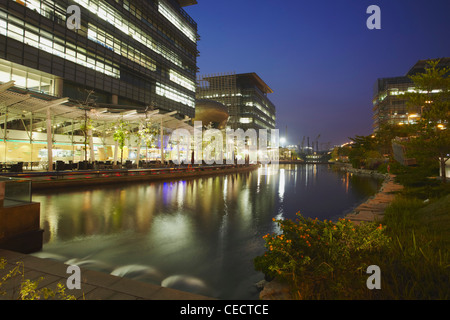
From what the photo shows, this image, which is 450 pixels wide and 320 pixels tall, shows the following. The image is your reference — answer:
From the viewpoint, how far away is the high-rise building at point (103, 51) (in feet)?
102

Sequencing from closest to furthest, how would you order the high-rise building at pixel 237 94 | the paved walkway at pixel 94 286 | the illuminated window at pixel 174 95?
1. the paved walkway at pixel 94 286
2. the illuminated window at pixel 174 95
3. the high-rise building at pixel 237 94

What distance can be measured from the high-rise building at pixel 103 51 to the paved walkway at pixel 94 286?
2806 centimetres

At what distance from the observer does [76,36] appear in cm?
3791

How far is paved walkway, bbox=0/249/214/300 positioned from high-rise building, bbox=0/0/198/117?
28.1 meters

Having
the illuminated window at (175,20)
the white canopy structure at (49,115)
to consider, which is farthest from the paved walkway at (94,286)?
the illuminated window at (175,20)

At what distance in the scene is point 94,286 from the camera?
378 cm

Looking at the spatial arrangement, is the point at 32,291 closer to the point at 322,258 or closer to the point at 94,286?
the point at 94,286

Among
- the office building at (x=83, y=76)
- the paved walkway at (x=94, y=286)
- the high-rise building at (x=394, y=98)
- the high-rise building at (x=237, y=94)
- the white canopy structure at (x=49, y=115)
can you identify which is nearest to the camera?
the paved walkway at (x=94, y=286)

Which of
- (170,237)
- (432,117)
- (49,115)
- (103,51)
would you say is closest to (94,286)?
(170,237)

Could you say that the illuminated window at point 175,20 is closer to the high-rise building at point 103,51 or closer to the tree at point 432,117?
the high-rise building at point 103,51

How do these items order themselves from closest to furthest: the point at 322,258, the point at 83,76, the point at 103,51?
the point at 322,258 < the point at 83,76 < the point at 103,51

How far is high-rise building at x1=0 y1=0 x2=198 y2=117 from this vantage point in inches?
1230

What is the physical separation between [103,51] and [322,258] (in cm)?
4936

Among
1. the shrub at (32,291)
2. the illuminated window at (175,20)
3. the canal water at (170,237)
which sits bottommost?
the canal water at (170,237)
